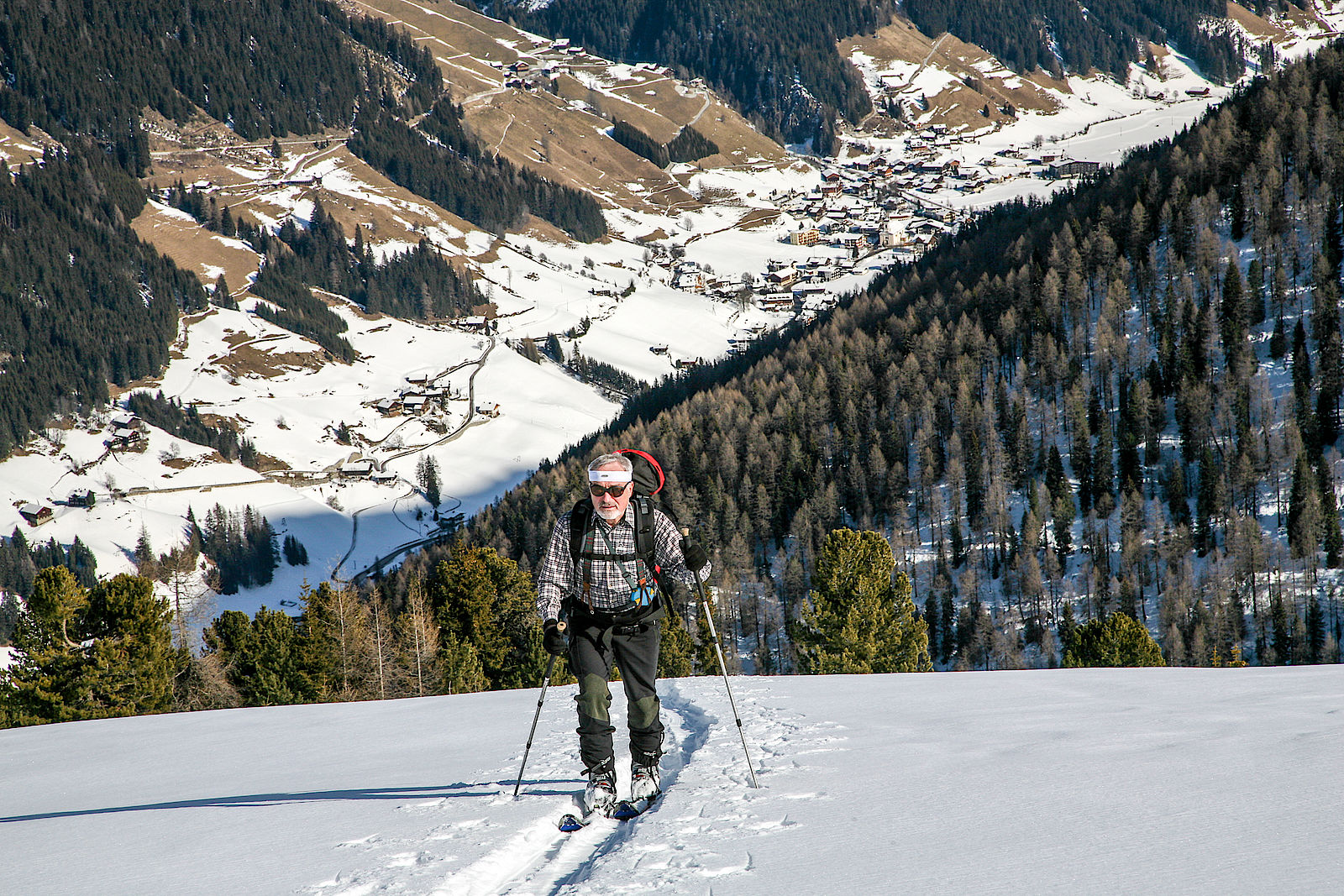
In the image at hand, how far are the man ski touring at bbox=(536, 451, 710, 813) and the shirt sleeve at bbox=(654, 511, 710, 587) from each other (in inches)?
0.4

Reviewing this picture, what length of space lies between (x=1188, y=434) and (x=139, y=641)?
412ft

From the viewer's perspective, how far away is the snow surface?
736 centimetres

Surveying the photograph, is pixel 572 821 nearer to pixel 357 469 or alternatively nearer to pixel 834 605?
pixel 834 605

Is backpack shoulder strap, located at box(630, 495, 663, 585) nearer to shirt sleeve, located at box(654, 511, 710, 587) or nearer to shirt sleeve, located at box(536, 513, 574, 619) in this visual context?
shirt sleeve, located at box(654, 511, 710, 587)

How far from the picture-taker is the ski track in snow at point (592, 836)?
8.32 meters

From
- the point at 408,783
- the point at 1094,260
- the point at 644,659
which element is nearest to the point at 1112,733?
the point at 644,659

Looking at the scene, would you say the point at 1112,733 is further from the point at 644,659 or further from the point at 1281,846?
the point at 644,659

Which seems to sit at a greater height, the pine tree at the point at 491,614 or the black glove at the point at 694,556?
the black glove at the point at 694,556

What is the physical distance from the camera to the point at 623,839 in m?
9.46

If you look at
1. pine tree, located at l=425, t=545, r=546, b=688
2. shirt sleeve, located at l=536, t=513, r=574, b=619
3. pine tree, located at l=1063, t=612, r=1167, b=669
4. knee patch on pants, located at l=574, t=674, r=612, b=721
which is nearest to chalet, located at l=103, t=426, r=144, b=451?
pine tree, located at l=425, t=545, r=546, b=688

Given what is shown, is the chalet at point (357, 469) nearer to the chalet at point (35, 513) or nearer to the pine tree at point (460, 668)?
the chalet at point (35, 513)

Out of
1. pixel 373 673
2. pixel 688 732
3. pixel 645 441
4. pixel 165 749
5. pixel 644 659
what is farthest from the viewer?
pixel 645 441

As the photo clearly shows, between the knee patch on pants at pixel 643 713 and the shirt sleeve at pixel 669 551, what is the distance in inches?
63.5

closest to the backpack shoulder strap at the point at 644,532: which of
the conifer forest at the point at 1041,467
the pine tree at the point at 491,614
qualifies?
the conifer forest at the point at 1041,467
